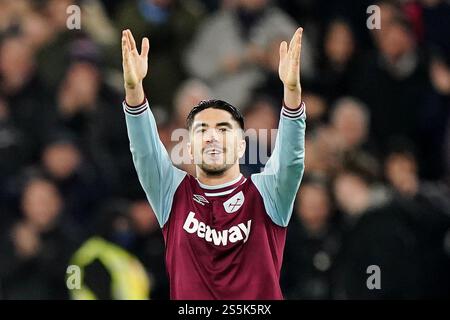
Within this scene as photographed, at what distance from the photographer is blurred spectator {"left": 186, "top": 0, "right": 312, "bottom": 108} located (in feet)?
22.8

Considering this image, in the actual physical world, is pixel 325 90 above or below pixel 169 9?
below

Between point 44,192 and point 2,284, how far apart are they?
1.96 feet

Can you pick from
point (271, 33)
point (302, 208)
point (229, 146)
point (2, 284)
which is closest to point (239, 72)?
point (271, 33)

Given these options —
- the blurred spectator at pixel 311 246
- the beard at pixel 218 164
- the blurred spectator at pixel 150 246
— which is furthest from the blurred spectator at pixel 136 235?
the beard at pixel 218 164

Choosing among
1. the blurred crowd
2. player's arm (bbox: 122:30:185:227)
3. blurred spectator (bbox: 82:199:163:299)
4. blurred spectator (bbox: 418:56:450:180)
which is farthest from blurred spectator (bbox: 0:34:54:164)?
player's arm (bbox: 122:30:185:227)

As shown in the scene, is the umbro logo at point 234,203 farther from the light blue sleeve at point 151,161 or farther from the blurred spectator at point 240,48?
the blurred spectator at point 240,48

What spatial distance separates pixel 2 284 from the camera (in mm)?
6742

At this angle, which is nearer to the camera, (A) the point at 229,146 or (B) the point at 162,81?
(A) the point at 229,146

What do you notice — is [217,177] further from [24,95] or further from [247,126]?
[24,95]

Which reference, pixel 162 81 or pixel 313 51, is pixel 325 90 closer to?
pixel 313 51

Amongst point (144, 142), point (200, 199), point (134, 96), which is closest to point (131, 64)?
point (134, 96)

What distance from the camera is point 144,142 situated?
4297 mm

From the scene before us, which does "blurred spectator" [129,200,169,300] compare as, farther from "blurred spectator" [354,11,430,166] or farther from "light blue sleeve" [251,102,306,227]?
"light blue sleeve" [251,102,306,227]
